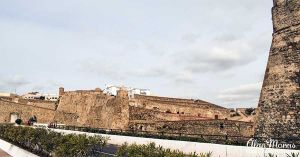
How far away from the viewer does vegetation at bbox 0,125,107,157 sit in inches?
577

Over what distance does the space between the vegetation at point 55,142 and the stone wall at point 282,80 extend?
30.0 feet

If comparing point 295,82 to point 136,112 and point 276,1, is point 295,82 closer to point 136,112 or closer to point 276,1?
point 276,1

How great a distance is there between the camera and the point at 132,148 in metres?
11.4

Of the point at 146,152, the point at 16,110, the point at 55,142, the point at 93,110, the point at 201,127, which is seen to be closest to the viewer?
the point at 146,152

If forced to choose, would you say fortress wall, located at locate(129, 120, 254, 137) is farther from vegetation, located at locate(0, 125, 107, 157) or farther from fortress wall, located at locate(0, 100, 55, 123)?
fortress wall, located at locate(0, 100, 55, 123)

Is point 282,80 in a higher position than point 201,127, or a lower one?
higher

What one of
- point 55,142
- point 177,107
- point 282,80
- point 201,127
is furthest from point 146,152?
point 177,107

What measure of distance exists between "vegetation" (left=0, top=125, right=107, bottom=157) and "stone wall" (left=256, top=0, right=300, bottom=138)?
30.0 feet

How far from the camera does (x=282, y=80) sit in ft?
66.1

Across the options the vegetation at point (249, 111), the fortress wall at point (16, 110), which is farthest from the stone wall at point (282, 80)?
the vegetation at point (249, 111)

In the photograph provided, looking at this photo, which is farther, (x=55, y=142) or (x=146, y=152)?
(x=55, y=142)

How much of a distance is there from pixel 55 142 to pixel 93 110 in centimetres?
3216

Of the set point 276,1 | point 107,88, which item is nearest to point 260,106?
point 276,1

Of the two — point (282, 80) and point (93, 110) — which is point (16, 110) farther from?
point (282, 80)
